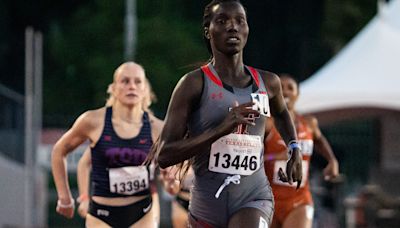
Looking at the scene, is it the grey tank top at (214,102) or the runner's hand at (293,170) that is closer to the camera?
the grey tank top at (214,102)

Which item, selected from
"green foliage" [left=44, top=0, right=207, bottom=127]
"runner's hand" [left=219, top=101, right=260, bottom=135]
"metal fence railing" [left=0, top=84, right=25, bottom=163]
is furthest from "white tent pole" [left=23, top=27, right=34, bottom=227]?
"runner's hand" [left=219, top=101, right=260, bottom=135]

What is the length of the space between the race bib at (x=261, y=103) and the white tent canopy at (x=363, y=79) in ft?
33.3

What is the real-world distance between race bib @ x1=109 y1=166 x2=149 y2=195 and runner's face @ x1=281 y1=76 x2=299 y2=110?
6.11 feet

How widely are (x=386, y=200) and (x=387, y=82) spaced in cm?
191

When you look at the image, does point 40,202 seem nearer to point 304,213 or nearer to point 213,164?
point 304,213

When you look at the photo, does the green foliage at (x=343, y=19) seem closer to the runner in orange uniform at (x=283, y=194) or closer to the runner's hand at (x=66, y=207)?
the runner in orange uniform at (x=283, y=194)

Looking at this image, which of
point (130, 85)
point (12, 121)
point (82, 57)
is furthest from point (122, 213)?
point (82, 57)

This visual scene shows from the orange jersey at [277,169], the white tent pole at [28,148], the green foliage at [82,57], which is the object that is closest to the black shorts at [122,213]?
the orange jersey at [277,169]

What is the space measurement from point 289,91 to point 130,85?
5.90 ft

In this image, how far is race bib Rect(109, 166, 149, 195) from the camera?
1011cm

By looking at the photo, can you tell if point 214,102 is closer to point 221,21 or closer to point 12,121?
point 221,21

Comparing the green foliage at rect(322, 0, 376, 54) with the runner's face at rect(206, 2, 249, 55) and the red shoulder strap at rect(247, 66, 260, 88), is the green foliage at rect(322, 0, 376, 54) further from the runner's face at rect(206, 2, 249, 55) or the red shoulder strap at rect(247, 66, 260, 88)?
the runner's face at rect(206, 2, 249, 55)

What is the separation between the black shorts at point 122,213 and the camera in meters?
10.2

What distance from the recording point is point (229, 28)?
742 centimetres
